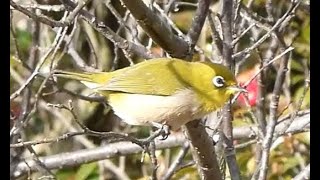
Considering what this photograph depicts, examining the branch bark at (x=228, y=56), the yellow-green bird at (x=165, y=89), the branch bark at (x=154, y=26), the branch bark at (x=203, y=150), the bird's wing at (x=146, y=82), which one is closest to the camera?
the branch bark at (x=154, y=26)

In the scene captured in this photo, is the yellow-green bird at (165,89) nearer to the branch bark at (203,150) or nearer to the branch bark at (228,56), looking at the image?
the branch bark at (228,56)

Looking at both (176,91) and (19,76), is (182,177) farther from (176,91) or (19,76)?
(19,76)

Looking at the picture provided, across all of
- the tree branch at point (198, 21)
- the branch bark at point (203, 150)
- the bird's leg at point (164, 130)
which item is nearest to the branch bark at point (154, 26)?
the tree branch at point (198, 21)

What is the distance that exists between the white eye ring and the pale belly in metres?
0.09

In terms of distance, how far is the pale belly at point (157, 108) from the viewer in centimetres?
241

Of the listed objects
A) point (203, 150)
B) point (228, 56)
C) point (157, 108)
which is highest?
point (228, 56)

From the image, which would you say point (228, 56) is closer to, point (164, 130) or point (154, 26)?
point (164, 130)

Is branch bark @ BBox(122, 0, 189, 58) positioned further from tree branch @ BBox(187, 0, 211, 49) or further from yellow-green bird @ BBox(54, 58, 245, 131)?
yellow-green bird @ BBox(54, 58, 245, 131)

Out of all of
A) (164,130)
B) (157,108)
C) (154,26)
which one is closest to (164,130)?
(164,130)

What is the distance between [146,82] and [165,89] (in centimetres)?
7

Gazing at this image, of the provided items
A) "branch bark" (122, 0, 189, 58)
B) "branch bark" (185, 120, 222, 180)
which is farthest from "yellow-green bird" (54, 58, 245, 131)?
"branch bark" (122, 0, 189, 58)

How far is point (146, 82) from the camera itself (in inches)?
102

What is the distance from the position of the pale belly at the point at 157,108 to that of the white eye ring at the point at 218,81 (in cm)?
9

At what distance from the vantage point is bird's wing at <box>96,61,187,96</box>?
8.33 ft
